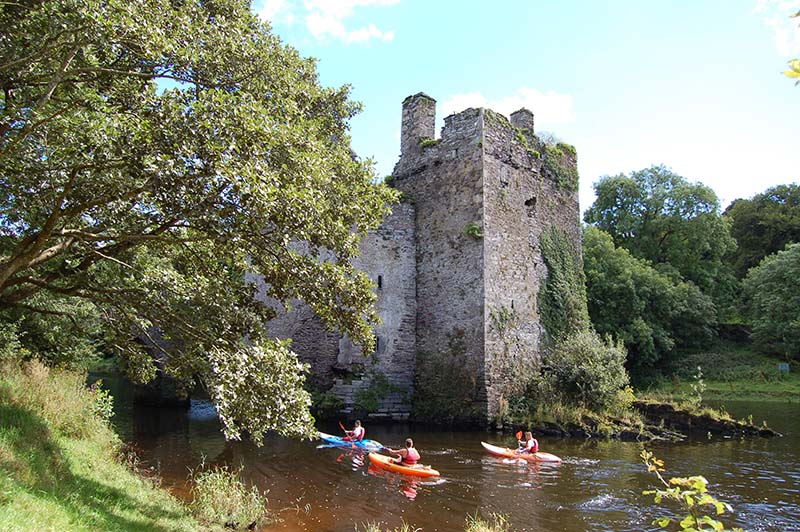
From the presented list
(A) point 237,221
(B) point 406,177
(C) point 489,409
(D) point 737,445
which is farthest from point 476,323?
(A) point 237,221

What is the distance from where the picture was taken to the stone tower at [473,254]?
15375 mm

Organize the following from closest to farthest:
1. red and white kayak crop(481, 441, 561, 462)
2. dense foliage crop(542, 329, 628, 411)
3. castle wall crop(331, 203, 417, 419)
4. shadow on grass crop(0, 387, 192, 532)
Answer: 1. shadow on grass crop(0, 387, 192, 532)
2. red and white kayak crop(481, 441, 561, 462)
3. dense foliage crop(542, 329, 628, 411)
4. castle wall crop(331, 203, 417, 419)

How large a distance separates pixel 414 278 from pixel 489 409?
466 centimetres

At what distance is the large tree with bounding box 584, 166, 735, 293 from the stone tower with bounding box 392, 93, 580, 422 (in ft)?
63.1

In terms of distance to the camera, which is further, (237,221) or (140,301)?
(140,301)

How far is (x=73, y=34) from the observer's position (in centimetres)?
487

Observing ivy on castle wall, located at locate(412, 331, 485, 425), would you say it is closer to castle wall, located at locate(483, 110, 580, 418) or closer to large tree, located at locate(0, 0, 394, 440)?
castle wall, located at locate(483, 110, 580, 418)

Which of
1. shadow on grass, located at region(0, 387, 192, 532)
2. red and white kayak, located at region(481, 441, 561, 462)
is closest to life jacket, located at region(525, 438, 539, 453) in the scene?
red and white kayak, located at region(481, 441, 561, 462)

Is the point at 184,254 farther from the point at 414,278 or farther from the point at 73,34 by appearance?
the point at 414,278

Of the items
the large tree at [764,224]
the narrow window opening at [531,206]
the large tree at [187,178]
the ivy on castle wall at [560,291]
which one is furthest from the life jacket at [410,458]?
the large tree at [764,224]

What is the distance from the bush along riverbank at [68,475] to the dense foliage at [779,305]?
29761 mm

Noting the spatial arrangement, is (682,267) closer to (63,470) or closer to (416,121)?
(416,121)

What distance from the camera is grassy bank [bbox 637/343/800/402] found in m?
25.6

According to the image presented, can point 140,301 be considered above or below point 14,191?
below
